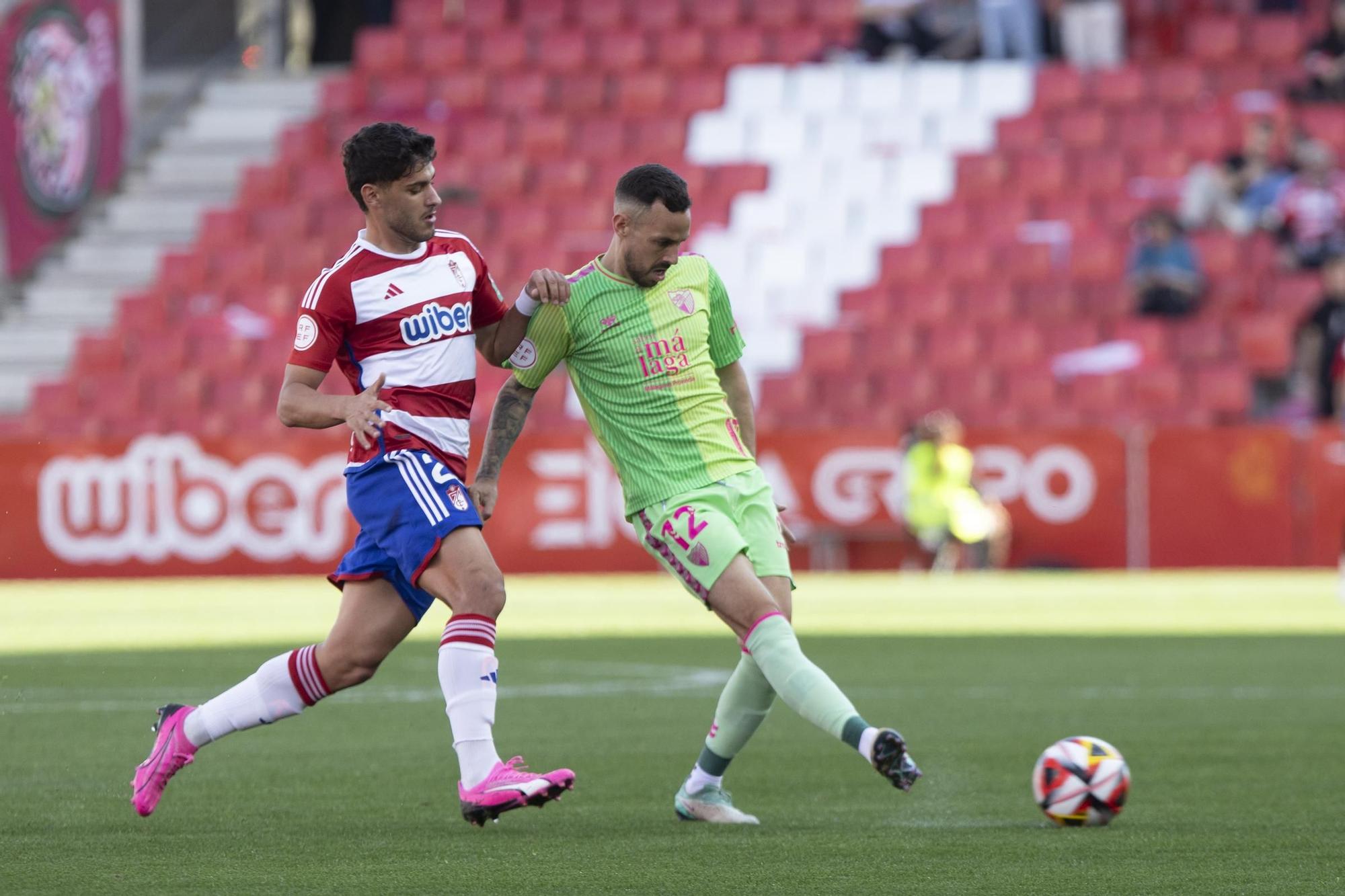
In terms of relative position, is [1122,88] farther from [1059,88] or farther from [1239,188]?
[1239,188]

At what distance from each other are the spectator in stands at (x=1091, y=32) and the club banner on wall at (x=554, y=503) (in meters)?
6.40

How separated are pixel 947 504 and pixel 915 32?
845 centimetres

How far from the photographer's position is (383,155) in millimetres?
6156

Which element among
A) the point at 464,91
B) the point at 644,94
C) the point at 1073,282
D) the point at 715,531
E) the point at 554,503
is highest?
the point at 464,91

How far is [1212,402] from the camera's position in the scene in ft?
68.2

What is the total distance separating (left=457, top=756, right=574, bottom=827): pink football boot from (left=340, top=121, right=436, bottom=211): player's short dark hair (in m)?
1.68

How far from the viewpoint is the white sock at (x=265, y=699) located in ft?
20.6

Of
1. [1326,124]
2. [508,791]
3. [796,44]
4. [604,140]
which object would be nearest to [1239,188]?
[1326,124]

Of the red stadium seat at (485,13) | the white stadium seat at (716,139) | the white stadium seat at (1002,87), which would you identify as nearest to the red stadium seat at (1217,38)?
the white stadium seat at (1002,87)

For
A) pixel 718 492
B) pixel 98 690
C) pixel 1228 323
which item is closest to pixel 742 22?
pixel 1228 323

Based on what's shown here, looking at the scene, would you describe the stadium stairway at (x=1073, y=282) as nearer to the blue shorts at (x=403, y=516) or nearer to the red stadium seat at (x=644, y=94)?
the red stadium seat at (x=644, y=94)

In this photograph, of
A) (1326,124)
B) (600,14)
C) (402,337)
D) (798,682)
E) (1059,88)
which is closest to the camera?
(798,682)

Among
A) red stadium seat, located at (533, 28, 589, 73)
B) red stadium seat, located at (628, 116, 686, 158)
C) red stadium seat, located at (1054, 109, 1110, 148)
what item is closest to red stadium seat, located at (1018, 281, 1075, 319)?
red stadium seat, located at (1054, 109, 1110, 148)

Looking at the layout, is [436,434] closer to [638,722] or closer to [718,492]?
[718,492]
